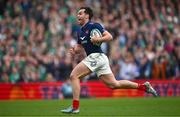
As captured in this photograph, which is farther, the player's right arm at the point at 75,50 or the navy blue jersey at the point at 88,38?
the player's right arm at the point at 75,50

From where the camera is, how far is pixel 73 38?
26297 mm

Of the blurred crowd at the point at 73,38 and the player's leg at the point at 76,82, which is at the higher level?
the blurred crowd at the point at 73,38

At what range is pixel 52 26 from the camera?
86.6 feet

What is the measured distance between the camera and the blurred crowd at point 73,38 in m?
24.8

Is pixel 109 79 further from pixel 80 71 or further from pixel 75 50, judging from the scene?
pixel 75 50

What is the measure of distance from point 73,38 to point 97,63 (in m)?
12.0

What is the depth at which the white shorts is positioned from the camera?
566 inches

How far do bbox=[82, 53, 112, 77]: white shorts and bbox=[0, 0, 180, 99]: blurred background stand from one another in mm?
9702

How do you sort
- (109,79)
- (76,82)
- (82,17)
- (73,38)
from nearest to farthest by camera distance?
(76,82), (109,79), (82,17), (73,38)

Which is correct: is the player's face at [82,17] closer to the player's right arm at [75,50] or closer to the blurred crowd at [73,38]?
the player's right arm at [75,50]

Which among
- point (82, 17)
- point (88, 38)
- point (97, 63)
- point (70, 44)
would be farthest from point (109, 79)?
point (70, 44)

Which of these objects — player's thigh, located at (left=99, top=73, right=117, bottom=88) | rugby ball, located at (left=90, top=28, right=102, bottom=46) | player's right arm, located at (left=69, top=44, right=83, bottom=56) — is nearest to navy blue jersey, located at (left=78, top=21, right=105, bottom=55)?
rugby ball, located at (left=90, top=28, right=102, bottom=46)

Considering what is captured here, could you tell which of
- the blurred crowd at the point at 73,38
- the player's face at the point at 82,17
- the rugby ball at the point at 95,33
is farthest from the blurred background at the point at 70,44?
the rugby ball at the point at 95,33

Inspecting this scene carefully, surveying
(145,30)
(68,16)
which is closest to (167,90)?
(145,30)
